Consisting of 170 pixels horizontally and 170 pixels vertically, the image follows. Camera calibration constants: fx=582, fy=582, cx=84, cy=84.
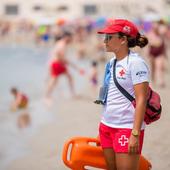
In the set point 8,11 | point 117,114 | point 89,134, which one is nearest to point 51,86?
point 89,134

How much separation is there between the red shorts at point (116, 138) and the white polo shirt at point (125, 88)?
0.04m

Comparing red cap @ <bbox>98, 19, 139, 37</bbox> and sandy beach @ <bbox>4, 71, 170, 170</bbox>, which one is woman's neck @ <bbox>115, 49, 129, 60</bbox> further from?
sandy beach @ <bbox>4, 71, 170, 170</bbox>

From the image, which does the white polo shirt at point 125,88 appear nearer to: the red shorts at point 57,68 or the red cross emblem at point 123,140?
the red cross emblem at point 123,140

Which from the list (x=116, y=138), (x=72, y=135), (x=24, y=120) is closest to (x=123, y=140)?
(x=116, y=138)

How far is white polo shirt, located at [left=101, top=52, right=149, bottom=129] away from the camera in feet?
12.3

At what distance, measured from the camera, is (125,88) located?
12.5 ft

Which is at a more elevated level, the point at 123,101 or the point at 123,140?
the point at 123,101

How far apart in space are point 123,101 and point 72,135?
3903mm

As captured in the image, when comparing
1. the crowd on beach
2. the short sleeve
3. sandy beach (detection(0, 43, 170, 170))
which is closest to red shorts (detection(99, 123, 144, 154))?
the short sleeve

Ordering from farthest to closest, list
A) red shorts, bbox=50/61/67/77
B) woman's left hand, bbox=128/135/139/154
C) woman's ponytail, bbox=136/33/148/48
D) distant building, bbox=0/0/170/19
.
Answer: distant building, bbox=0/0/170/19 → red shorts, bbox=50/61/67/77 → woman's ponytail, bbox=136/33/148/48 → woman's left hand, bbox=128/135/139/154

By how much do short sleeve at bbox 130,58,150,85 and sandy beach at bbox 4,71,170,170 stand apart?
5.50ft

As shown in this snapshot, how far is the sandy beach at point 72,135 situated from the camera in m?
5.66

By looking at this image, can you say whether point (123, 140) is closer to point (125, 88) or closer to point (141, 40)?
point (125, 88)

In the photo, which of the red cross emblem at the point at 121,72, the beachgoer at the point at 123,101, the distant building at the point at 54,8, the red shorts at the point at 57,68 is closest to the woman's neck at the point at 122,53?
the beachgoer at the point at 123,101
